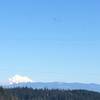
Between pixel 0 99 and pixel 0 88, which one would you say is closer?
pixel 0 99

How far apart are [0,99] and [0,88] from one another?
2332cm

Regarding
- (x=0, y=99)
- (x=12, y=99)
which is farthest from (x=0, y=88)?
(x=0, y=99)

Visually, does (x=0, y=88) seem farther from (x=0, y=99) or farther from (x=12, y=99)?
(x=0, y=99)

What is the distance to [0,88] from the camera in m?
188

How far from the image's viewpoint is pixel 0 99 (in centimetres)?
16538

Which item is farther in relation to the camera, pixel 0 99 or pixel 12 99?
pixel 12 99

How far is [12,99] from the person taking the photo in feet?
586

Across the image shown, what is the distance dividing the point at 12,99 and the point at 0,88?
11.8 m
